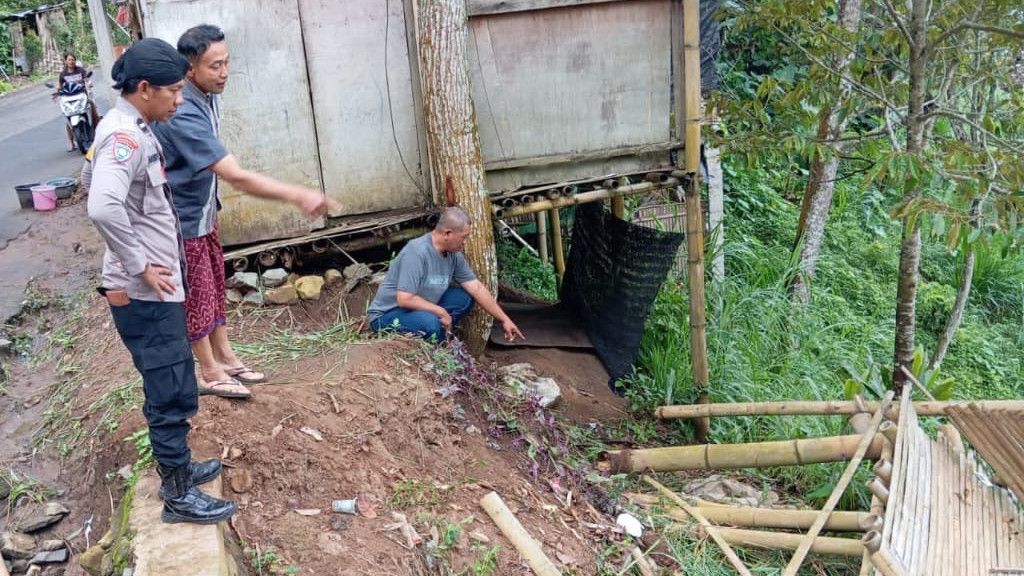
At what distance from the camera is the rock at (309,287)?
552 cm

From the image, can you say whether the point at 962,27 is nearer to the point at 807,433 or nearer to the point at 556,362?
the point at 807,433

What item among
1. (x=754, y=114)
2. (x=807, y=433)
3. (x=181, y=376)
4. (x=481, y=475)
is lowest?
(x=807, y=433)

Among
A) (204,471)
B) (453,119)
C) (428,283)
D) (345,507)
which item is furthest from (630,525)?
(453,119)

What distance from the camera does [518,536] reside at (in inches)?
140

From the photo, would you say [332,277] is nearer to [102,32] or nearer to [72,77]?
[102,32]

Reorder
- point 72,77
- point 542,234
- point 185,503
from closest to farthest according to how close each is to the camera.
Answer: point 185,503, point 542,234, point 72,77

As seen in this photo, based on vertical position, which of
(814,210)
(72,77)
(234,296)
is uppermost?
(72,77)

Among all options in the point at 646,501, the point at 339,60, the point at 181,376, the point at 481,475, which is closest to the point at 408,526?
the point at 481,475

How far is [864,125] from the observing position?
38.0ft

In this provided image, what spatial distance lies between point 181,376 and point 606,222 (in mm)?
3992

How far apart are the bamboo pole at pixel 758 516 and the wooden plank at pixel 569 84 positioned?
2378 mm

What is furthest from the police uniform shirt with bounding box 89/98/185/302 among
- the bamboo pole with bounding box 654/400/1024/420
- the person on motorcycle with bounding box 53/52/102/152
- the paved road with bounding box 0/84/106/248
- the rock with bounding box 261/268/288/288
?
the person on motorcycle with bounding box 53/52/102/152

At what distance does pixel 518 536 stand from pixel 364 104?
10.2 feet

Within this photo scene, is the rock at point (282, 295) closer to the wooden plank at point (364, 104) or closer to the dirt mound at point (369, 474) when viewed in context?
the wooden plank at point (364, 104)
